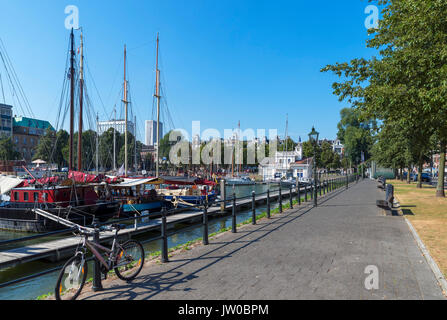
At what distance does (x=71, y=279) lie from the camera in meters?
4.80

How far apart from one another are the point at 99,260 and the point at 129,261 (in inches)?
27.2

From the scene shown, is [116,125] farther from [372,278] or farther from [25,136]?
[372,278]

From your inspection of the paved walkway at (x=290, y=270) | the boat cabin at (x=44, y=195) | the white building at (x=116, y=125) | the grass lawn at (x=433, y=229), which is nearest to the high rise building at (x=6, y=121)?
the white building at (x=116, y=125)

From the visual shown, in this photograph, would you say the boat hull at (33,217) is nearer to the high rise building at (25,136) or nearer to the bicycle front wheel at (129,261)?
the bicycle front wheel at (129,261)

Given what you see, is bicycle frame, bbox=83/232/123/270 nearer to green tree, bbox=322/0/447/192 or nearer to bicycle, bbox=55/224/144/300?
bicycle, bbox=55/224/144/300

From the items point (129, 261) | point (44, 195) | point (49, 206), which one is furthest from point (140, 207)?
point (129, 261)

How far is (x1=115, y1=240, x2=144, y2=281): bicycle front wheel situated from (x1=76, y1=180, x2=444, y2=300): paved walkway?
187 millimetres

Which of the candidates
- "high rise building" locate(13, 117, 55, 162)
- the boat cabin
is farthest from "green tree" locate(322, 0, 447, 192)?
"high rise building" locate(13, 117, 55, 162)

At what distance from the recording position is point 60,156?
94.4 m

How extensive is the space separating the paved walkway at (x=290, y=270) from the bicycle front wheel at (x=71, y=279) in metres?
0.20
